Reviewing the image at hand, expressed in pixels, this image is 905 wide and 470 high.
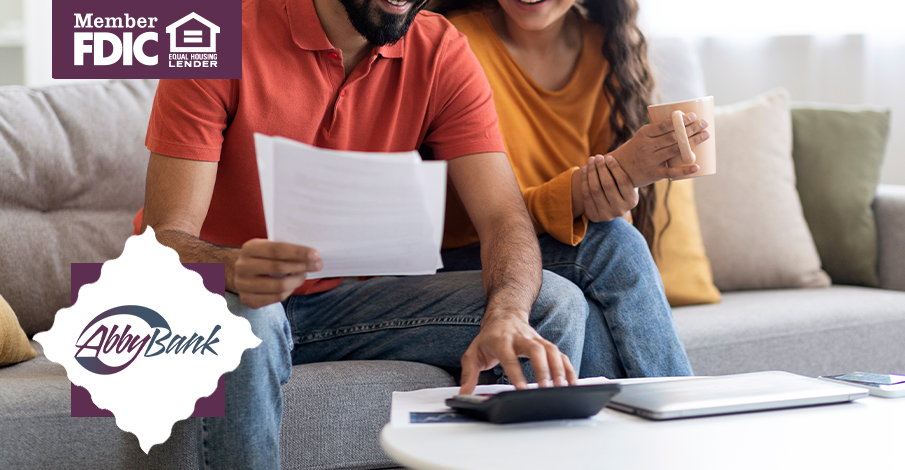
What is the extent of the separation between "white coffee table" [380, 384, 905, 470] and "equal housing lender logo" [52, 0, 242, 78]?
2.44 ft

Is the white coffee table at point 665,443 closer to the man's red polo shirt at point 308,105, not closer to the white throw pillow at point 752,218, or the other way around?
the man's red polo shirt at point 308,105

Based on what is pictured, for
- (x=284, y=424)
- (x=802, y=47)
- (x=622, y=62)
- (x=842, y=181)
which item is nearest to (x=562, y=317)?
(x=284, y=424)

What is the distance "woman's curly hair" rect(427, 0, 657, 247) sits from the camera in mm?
1525

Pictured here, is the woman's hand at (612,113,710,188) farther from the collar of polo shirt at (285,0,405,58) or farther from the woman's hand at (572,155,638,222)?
the collar of polo shirt at (285,0,405,58)

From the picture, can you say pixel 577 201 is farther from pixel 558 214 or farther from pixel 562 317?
pixel 562 317

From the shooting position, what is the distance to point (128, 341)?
1009 mm

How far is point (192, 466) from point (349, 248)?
0.46 metres

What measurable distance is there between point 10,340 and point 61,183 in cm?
37

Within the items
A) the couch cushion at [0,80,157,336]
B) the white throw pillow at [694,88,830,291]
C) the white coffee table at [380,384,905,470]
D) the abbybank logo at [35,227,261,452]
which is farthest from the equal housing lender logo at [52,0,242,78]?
the white throw pillow at [694,88,830,291]

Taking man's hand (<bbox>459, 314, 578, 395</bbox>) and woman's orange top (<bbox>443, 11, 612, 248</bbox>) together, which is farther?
woman's orange top (<bbox>443, 11, 612, 248</bbox>)

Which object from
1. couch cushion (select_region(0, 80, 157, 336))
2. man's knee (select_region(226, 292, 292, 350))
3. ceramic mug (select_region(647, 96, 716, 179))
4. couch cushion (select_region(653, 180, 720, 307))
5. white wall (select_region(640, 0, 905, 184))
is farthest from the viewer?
white wall (select_region(640, 0, 905, 184))

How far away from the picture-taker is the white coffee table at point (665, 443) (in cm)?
59

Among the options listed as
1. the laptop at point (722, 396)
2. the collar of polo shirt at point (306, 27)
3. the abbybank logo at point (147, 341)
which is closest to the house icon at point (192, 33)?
the collar of polo shirt at point (306, 27)

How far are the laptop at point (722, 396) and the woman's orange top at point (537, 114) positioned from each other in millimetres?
711
